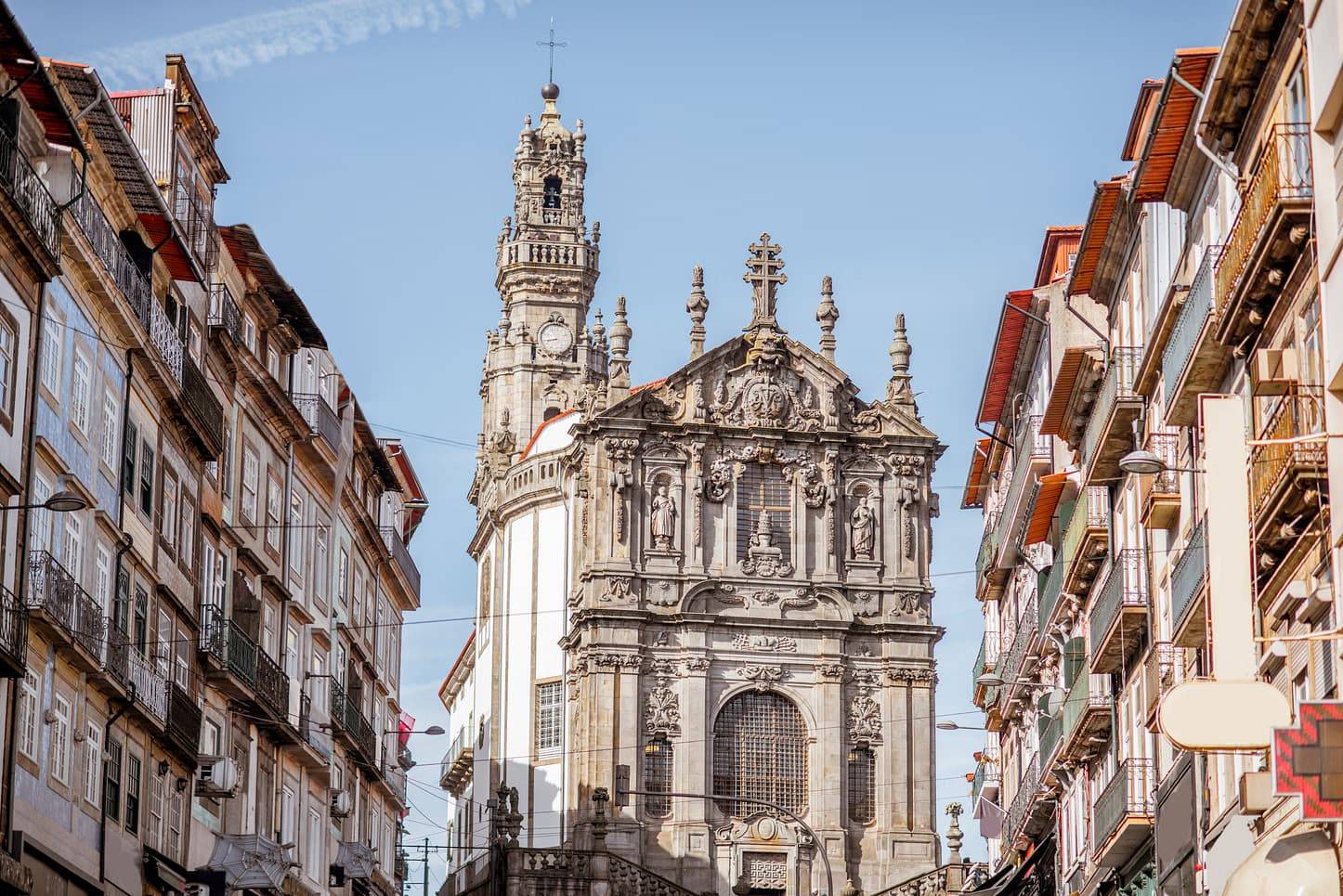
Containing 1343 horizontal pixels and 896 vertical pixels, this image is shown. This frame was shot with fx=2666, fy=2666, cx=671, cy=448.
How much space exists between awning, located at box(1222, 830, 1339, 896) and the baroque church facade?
2067 inches

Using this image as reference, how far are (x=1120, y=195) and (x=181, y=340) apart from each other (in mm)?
16992

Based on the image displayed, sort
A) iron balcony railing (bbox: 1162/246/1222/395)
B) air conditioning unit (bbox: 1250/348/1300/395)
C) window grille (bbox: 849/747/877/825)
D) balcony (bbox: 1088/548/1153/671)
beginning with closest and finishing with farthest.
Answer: air conditioning unit (bbox: 1250/348/1300/395) < iron balcony railing (bbox: 1162/246/1222/395) < balcony (bbox: 1088/548/1153/671) < window grille (bbox: 849/747/877/825)

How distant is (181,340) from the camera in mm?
48375

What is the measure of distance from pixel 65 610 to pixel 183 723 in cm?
781

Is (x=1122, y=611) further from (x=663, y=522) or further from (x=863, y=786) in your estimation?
(x=663, y=522)

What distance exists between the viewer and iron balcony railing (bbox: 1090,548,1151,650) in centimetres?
4469

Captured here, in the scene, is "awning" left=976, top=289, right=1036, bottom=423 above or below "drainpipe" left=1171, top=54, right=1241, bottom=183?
above

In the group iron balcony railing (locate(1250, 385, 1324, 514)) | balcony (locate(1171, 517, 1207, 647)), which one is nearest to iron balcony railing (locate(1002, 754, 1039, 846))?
balcony (locate(1171, 517, 1207, 647))

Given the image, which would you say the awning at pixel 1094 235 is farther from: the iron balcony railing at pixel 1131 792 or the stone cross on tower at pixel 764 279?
the stone cross on tower at pixel 764 279

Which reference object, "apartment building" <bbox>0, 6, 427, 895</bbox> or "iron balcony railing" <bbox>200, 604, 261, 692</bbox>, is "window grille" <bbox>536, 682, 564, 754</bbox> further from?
"iron balcony railing" <bbox>200, 604, 261, 692</bbox>

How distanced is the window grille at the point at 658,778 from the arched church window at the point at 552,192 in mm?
36069

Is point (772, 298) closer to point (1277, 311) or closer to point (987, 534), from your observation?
point (987, 534)

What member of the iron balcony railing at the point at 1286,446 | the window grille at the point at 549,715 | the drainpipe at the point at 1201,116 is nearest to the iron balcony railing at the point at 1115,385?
the drainpipe at the point at 1201,116

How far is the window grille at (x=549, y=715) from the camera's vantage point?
86562 mm
